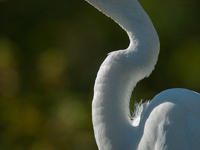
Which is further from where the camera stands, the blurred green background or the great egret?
the blurred green background

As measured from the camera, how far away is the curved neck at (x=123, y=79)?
1732 mm

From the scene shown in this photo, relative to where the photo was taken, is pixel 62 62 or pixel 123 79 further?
pixel 62 62

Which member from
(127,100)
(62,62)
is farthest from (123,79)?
(62,62)

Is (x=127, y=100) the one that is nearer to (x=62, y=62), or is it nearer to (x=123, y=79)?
(x=123, y=79)

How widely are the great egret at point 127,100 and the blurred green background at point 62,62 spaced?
3259 mm

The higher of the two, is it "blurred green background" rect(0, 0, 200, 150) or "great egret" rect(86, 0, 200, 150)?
"great egret" rect(86, 0, 200, 150)

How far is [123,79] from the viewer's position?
175 centimetres

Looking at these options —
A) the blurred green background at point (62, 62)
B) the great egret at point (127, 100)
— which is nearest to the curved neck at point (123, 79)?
the great egret at point (127, 100)

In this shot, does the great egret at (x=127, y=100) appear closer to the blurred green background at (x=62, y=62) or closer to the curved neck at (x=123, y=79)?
the curved neck at (x=123, y=79)

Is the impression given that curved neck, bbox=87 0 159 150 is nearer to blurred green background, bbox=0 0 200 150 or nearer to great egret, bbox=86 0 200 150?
great egret, bbox=86 0 200 150

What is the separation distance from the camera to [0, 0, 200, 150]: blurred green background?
5207mm

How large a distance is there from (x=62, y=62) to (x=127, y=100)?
365 cm

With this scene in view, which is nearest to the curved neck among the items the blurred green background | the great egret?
the great egret

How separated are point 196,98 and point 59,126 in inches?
145
